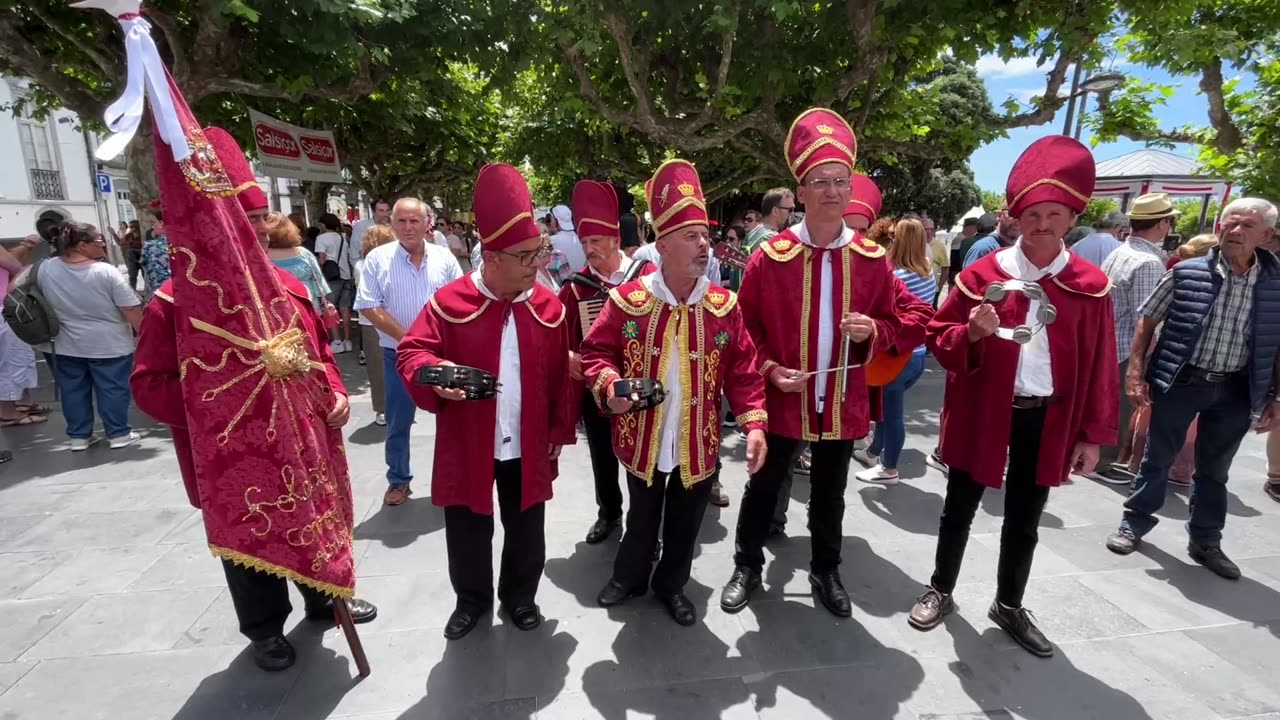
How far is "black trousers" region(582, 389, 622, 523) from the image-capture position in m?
3.79

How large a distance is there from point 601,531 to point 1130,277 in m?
4.28

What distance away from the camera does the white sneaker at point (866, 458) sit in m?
5.12

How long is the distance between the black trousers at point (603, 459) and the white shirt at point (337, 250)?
6759mm

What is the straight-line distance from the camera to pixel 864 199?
3.90 meters

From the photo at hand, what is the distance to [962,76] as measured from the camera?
26.3 metres

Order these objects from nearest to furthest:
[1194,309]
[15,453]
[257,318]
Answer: [257,318]
[1194,309]
[15,453]

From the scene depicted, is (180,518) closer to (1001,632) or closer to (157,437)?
(157,437)

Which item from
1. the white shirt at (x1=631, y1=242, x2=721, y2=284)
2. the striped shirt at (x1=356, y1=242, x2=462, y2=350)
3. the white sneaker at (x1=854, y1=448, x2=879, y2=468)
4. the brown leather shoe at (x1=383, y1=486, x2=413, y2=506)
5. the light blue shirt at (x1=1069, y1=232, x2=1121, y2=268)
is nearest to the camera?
the white shirt at (x1=631, y1=242, x2=721, y2=284)

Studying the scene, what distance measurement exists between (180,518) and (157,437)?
86.0 inches

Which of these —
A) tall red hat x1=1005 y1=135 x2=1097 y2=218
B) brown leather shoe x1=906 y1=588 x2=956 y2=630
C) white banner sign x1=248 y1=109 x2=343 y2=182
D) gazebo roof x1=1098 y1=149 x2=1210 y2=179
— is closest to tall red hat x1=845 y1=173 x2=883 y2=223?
tall red hat x1=1005 y1=135 x2=1097 y2=218

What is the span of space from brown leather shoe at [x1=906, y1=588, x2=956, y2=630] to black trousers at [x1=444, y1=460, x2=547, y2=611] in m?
1.84

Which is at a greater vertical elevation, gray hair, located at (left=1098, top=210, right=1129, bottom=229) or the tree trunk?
the tree trunk

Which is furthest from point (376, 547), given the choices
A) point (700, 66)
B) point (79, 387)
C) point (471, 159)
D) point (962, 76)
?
point (962, 76)

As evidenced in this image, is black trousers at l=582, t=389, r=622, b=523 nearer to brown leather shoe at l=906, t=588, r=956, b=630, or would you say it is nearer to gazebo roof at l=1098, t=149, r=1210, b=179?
brown leather shoe at l=906, t=588, r=956, b=630
